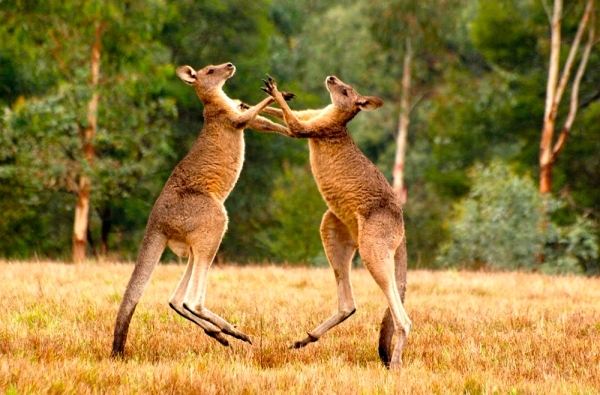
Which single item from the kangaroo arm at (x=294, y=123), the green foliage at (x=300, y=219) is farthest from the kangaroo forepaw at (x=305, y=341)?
the green foliage at (x=300, y=219)

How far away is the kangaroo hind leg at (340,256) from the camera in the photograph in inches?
303

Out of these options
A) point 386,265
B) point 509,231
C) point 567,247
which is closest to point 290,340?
point 386,265

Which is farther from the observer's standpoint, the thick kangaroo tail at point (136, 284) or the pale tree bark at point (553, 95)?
the pale tree bark at point (553, 95)

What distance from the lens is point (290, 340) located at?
26.7ft

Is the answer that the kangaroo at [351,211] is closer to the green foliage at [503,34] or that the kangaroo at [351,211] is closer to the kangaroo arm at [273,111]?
the kangaroo arm at [273,111]

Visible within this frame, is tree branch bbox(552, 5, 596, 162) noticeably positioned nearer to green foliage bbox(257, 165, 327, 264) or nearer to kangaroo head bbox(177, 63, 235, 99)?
green foliage bbox(257, 165, 327, 264)

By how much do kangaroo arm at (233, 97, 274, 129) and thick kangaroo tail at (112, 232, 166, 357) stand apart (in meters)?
1.24

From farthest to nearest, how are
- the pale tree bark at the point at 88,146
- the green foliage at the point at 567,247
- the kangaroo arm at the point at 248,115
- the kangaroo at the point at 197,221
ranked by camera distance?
the green foliage at the point at 567,247 → the pale tree bark at the point at 88,146 → the kangaroo arm at the point at 248,115 → the kangaroo at the point at 197,221

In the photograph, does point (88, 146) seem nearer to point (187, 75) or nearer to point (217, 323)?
point (187, 75)

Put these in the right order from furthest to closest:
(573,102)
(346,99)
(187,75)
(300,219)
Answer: (300,219)
(573,102)
(187,75)
(346,99)

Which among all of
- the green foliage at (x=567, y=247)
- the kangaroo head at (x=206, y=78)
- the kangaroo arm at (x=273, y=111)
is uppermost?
the kangaroo head at (x=206, y=78)

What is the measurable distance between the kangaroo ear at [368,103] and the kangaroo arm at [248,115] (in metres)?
0.74

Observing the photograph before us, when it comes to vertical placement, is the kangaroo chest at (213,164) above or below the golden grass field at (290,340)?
above

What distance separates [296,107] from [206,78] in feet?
73.5
